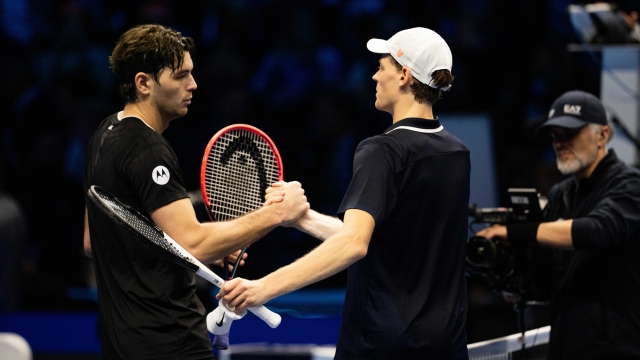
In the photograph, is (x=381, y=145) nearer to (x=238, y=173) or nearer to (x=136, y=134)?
(x=238, y=173)

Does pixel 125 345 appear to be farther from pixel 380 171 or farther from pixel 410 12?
pixel 410 12

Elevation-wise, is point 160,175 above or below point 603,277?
above

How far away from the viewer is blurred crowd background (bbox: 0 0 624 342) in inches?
301

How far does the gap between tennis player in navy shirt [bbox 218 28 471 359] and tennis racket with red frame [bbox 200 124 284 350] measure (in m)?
0.63

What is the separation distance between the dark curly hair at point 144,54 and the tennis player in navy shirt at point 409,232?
2.70 feet

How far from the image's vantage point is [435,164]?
2961 mm

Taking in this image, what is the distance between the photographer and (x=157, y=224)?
3.01m

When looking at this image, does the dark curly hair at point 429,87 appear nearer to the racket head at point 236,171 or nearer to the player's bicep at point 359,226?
the player's bicep at point 359,226

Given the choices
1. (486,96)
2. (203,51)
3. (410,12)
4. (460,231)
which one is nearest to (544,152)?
(486,96)

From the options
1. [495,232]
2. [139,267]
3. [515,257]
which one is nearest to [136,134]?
[139,267]

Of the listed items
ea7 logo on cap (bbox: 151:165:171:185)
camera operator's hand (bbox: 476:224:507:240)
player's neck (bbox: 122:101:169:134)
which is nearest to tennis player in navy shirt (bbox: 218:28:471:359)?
ea7 logo on cap (bbox: 151:165:171:185)

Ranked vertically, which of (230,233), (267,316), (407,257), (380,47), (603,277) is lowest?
(603,277)

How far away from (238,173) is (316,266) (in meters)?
0.86

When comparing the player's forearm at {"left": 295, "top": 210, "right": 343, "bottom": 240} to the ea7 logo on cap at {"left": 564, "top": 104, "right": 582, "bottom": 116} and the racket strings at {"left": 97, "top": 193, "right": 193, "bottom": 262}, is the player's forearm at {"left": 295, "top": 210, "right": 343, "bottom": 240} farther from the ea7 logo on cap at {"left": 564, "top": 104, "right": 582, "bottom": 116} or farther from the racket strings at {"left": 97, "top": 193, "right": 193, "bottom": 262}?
the ea7 logo on cap at {"left": 564, "top": 104, "right": 582, "bottom": 116}
